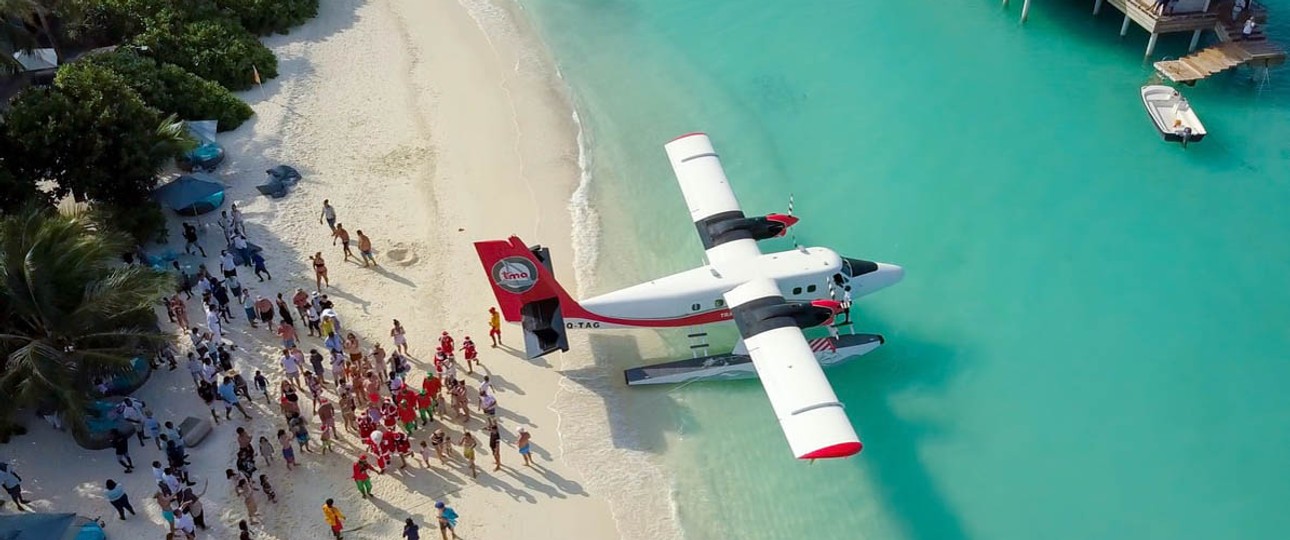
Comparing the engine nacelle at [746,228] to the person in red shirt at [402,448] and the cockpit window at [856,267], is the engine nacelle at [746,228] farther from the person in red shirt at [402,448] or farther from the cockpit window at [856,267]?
the person in red shirt at [402,448]

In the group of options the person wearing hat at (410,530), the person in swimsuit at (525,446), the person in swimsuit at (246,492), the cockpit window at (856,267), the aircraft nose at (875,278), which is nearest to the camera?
the person wearing hat at (410,530)

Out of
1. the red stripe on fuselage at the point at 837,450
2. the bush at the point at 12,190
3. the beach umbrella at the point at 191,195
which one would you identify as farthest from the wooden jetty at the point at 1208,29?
the bush at the point at 12,190

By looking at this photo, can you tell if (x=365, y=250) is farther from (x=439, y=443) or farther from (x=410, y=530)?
(x=410, y=530)

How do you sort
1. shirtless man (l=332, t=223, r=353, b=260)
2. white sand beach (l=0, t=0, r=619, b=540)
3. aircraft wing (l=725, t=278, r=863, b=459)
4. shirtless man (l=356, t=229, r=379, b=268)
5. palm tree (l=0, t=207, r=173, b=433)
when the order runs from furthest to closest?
shirtless man (l=332, t=223, r=353, b=260) < shirtless man (l=356, t=229, r=379, b=268) < white sand beach (l=0, t=0, r=619, b=540) < palm tree (l=0, t=207, r=173, b=433) < aircraft wing (l=725, t=278, r=863, b=459)

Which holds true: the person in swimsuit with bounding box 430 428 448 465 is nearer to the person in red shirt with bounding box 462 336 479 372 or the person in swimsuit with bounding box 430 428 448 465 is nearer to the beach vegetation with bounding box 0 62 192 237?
the person in red shirt with bounding box 462 336 479 372

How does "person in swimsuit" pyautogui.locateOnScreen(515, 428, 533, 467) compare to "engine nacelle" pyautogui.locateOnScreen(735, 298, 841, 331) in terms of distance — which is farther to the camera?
"engine nacelle" pyautogui.locateOnScreen(735, 298, 841, 331)

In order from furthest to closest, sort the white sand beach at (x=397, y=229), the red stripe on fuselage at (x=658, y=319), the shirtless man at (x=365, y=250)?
the shirtless man at (x=365, y=250) < the red stripe on fuselage at (x=658, y=319) < the white sand beach at (x=397, y=229)

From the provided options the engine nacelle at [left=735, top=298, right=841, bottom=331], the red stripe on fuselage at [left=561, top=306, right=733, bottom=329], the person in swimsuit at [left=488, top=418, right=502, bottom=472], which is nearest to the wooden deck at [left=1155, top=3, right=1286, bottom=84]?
the engine nacelle at [left=735, top=298, right=841, bottom=331]
